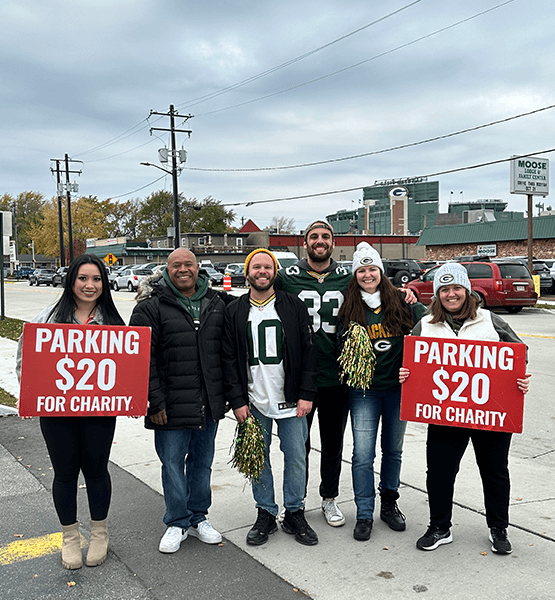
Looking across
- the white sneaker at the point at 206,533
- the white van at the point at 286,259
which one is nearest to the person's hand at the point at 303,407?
the white sneaker at the point at 206,533

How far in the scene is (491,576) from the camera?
3.36 m

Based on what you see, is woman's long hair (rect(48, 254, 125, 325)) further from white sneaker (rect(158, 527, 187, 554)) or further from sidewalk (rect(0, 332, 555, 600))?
sidewalk (rect(0, 332, 555, 600))

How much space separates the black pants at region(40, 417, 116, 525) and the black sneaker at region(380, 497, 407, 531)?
189 centimetres

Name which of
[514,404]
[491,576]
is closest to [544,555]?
[491,576]

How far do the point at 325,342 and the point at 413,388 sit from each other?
2.20 feet

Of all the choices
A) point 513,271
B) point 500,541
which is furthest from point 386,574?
point 513,271

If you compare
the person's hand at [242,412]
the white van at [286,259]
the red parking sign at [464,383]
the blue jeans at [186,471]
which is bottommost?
the blue jeans at [186,471]

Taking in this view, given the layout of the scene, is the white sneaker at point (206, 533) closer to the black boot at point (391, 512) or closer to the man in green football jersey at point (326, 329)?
the man in green football jersey at point (326, 329)

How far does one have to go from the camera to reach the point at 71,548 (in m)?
3.62

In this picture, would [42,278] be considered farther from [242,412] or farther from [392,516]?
[392,516]

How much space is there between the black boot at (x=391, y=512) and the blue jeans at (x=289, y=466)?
2.00ft

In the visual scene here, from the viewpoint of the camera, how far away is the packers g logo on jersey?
13.1ft

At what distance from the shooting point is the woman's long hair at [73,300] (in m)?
3.73

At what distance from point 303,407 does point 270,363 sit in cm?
36
